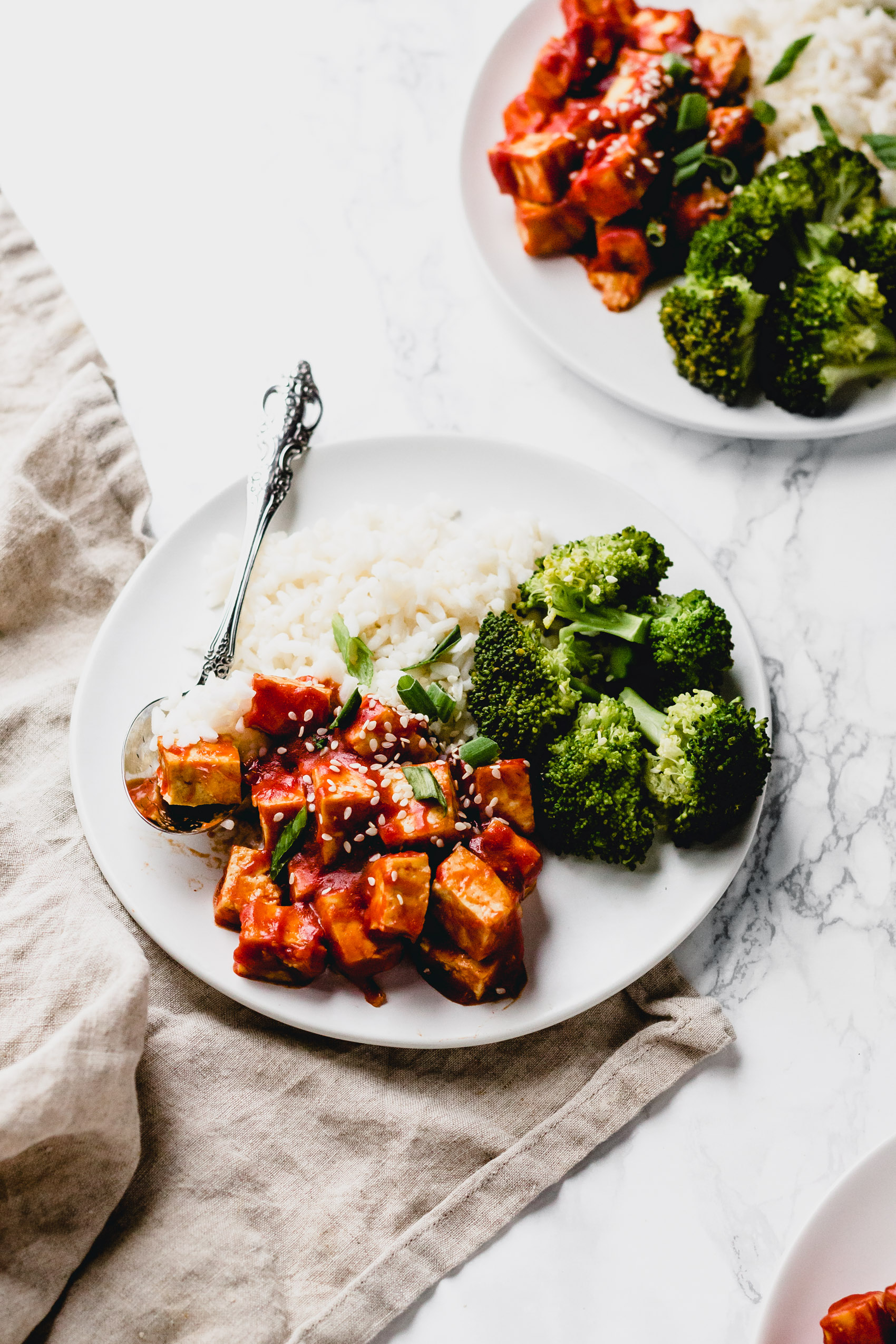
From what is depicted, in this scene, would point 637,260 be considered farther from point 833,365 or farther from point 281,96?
point 281,96

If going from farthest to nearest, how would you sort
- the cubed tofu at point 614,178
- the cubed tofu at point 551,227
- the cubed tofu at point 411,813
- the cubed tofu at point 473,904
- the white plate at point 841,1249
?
the cubed tofu at point 551,227, the cubed tofu at point 614,178, the cubed tofu at point 411,813, the cubed tofu at point 473,904, the white plate at point 841,1249

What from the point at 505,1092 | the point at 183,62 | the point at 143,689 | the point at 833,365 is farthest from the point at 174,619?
the point at 183,62

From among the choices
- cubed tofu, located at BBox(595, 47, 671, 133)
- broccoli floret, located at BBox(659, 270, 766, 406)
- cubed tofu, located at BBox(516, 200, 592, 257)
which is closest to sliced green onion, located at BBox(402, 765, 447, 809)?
broccoli floret, located at BBox(659, 270, 766, 406)

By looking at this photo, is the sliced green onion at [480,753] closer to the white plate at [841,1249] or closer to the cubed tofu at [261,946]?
the cubed tofu at [261,946]

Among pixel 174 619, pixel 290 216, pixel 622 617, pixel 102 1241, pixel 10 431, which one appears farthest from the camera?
pixel 290 216

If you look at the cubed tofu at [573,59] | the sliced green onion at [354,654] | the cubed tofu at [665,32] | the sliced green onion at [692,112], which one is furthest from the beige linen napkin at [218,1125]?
the cubed tofu at [665,32]

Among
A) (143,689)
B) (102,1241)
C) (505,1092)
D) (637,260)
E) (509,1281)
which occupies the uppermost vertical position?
(637,260)

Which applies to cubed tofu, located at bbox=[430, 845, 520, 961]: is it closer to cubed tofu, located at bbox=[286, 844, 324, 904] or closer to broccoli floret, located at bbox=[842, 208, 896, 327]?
cubed tofu, located at bbox=[286, 844, 324, 904]
